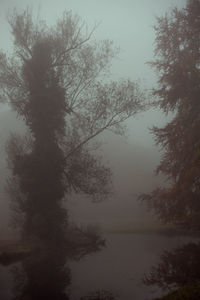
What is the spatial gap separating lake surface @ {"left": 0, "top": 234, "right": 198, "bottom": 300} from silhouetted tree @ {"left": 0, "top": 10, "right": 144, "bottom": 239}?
4.90m

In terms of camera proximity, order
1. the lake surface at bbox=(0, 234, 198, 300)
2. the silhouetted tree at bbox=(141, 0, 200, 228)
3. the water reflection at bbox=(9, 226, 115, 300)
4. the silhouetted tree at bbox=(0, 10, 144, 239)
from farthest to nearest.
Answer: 1. the silhouetted tree at bbox=(0, 10, 144, 239)
2. the silhouetted tree at bbox=(141, 0, 200, 228)
3. the lake surface at bbox=(0, 234, 198, 300)
4. the water reflection at bbox=(9, 226, 115, 300)

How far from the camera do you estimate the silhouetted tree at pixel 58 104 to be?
55.0 ft

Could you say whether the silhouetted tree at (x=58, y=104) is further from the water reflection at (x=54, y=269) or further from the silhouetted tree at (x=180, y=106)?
the silhouetted tree at (x=180, y=106)

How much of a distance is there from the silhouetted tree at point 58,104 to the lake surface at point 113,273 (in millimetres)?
4901

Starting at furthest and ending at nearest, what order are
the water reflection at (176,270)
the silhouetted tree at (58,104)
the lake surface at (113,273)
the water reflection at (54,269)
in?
the silhouetted tree at (58,104)
the water reflection at (176,270)
the lake surface at (113,273)
the water reflection at (54,269)

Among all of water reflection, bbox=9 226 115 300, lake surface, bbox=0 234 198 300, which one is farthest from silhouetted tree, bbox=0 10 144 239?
lake surface, bbox=0 234 198 300

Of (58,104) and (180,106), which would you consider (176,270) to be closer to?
(180,106)

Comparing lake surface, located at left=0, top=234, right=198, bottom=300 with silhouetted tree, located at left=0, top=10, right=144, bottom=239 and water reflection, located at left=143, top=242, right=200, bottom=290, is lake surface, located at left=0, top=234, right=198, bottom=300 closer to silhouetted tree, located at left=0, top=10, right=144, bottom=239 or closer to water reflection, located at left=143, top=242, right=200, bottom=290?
water reflection, located at left=143, top=242, right=200, bottom=290

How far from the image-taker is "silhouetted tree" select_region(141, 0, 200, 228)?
11633mm

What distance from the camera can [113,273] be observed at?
967 cm

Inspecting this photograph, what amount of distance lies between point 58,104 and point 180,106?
8.63m

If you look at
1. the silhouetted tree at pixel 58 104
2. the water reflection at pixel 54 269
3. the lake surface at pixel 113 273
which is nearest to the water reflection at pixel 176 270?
the lake surface at pixel 113 273

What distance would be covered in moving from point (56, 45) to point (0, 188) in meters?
38.4

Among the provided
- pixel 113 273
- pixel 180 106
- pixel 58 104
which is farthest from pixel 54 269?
pixel 58 104
